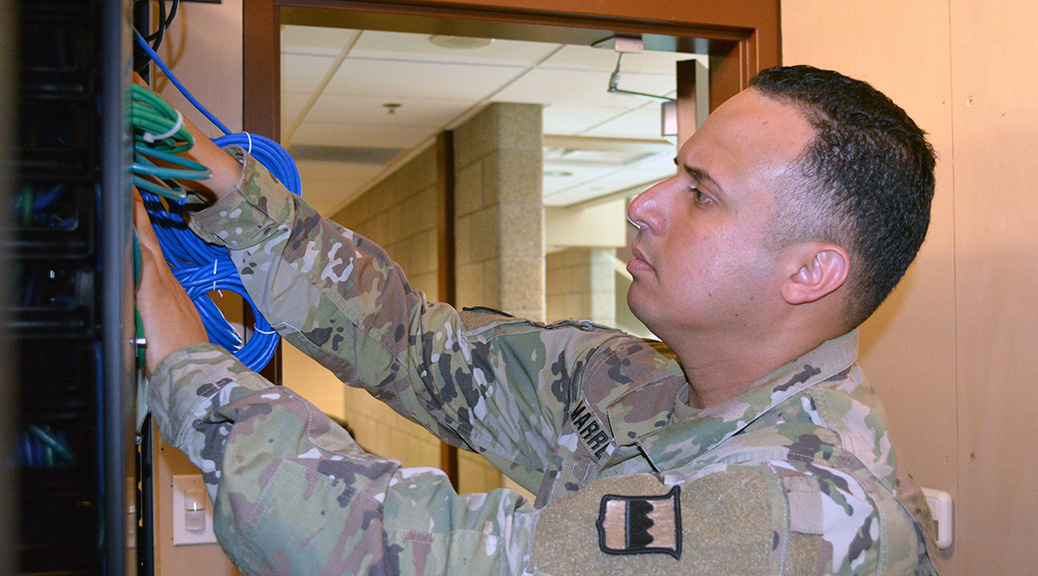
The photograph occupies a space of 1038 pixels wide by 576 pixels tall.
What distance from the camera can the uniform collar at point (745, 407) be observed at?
0.92 meters

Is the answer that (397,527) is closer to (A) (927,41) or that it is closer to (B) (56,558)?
(B) (56,558)

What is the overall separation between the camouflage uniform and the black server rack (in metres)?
0.19

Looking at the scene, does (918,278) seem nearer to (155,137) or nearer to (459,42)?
(155,137)

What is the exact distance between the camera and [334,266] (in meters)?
1.03

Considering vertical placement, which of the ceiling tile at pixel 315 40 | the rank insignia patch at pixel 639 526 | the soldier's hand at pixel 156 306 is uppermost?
the ceiling tile at pixel 315 40

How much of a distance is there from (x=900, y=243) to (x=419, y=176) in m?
4.77

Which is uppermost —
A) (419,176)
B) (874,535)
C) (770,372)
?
(419,176)

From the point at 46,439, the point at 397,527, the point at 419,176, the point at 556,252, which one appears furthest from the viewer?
the point at 556,252

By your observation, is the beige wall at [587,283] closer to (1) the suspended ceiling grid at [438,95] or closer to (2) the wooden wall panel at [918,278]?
(1) the suspended ceiling grid at [438,95]

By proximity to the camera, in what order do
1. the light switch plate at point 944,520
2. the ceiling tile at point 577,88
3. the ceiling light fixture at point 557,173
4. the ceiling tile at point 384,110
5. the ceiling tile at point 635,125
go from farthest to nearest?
the ceiling light fixture at point 557,173
the ceiling tile at point 635,125
the ceiling tile at point 384,110
the ceiling tile at point 577,88
the light switch plate at point 944,520

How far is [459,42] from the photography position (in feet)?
10.4

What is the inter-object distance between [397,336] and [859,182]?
2.08 ft

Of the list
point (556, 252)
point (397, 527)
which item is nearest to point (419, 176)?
point (397, 527)

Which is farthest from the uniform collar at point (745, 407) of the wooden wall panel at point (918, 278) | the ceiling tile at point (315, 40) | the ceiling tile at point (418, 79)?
the ceiling tile at point (418, 79)
